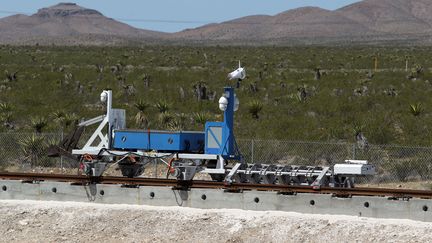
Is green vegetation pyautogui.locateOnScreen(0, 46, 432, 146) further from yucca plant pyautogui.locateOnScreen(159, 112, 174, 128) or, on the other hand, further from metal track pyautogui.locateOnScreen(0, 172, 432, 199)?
metal track pyautogui.locateOnScreen(0, 172, 432, 199)

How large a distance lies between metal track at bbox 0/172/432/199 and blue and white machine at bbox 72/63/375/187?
272 millimetres

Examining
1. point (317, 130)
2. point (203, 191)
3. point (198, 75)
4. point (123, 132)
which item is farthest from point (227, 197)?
point (198, 75)

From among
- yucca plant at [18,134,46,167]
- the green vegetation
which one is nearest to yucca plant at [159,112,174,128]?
the green vegetation

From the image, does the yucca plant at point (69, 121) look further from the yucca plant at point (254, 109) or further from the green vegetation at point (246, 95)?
the yucca plant at point (254, 109)

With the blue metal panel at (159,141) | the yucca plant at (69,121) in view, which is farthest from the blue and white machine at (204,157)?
the yucca plant at (69,121)

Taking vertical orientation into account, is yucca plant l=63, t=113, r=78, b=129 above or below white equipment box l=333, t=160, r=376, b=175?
below

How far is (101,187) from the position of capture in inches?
877

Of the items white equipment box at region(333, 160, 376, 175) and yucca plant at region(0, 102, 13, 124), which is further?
yucca plant at region(0, 102, 13, 124)

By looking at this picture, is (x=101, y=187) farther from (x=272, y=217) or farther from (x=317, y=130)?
(x=317, y=130)

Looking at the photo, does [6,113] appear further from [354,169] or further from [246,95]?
[354,169]

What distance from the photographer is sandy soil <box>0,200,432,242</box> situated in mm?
18688

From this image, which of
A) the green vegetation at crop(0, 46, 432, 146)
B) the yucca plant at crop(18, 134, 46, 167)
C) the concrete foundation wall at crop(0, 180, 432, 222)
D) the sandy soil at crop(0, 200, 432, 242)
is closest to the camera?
the sandy soil at crop(0, 200, 432, 242)

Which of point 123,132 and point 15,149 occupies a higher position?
point 123,132

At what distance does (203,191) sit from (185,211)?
72 centimetres
